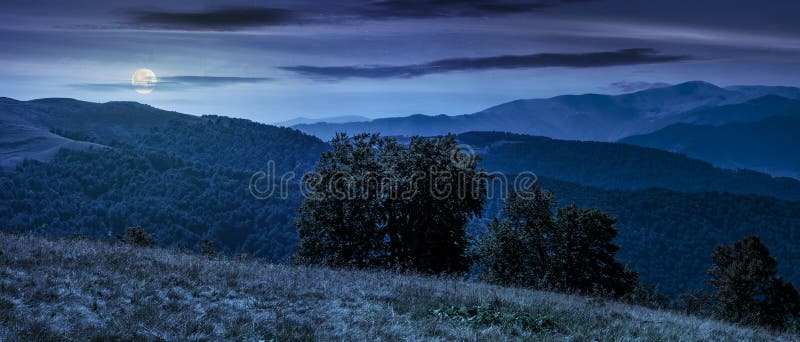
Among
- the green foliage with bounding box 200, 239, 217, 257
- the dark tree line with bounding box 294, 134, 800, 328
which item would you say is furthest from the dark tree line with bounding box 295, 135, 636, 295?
the green foliage with bounding box 200, 239, 217, 257

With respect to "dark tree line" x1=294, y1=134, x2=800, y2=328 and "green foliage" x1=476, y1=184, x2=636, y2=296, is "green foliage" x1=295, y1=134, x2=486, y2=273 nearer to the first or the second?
"dark tree line" x1=294, y1=134, x2=800, y2=328

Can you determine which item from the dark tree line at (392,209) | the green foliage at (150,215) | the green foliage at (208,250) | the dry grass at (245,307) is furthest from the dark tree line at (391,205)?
the green foliage at (150,215)

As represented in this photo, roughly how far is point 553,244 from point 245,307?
107 feet

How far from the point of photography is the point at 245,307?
34.9 feet

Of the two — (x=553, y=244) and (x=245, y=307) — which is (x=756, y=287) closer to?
(x=553, y=244)

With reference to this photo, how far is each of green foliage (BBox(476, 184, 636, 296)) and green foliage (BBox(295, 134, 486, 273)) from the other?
774 cm

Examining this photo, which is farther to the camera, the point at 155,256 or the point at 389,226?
the point at 389,226

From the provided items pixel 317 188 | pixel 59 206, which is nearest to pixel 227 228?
pixel 59 206

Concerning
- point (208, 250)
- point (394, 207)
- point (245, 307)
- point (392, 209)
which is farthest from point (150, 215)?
point (245, 307)

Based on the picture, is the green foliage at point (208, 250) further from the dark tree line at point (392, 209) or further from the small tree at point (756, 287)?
the small tree at point (756, 287)

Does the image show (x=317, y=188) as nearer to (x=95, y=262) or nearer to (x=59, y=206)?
(x=95, y=262)

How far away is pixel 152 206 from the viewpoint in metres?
187

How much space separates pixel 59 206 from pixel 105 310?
198965 mm

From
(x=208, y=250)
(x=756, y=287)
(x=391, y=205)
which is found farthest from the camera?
(x=756, y=287)
